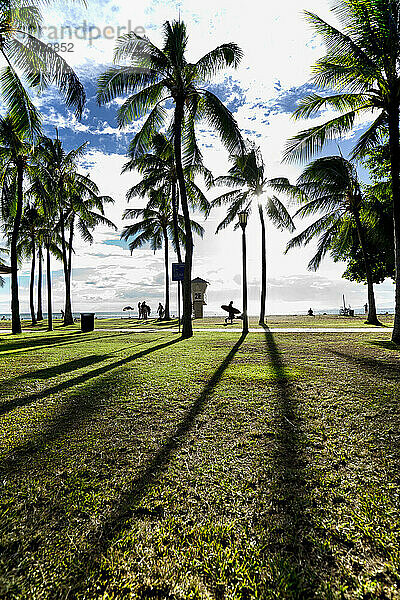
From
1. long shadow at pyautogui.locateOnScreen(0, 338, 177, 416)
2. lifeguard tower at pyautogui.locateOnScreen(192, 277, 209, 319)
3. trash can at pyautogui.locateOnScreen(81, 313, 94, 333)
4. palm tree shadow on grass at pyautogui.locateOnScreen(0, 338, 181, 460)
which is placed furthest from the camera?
lifeguard tower at pyautogui.locateOnScreen(192, 277, 209, 319)

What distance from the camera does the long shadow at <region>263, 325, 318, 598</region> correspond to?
1458 millimetres

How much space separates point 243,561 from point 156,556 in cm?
44

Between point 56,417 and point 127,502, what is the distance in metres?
Result: 1.90

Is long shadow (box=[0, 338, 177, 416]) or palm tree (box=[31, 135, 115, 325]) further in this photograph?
palm tree (box=[31, 135, 115, 325])

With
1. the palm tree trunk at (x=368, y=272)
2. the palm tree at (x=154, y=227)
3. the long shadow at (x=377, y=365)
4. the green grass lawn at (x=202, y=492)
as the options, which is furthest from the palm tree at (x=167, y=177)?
the green grass lawn at (x=202, y=492)

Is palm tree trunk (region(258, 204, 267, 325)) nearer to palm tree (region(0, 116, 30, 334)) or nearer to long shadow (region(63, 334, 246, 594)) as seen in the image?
palm tree (region(0, 116, 30, 334))

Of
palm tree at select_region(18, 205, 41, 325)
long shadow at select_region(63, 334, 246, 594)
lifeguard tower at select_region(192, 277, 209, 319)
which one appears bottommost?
long shadow at select_region(63, 334, 246, 594)

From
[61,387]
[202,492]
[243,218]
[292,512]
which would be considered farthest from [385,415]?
[243,218]

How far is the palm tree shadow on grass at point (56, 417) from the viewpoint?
8.54 ft

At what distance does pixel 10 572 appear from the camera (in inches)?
59.4

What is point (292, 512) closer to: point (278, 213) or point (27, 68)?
point (27, 68)

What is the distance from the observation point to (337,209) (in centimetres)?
1805

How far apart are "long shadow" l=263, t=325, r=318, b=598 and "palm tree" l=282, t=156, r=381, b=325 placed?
15.9 meters

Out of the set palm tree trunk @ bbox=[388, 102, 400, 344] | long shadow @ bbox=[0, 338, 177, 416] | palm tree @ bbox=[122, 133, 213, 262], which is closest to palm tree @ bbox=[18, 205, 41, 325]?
palm tree @ bbox=[122, 133, 213, 262]
